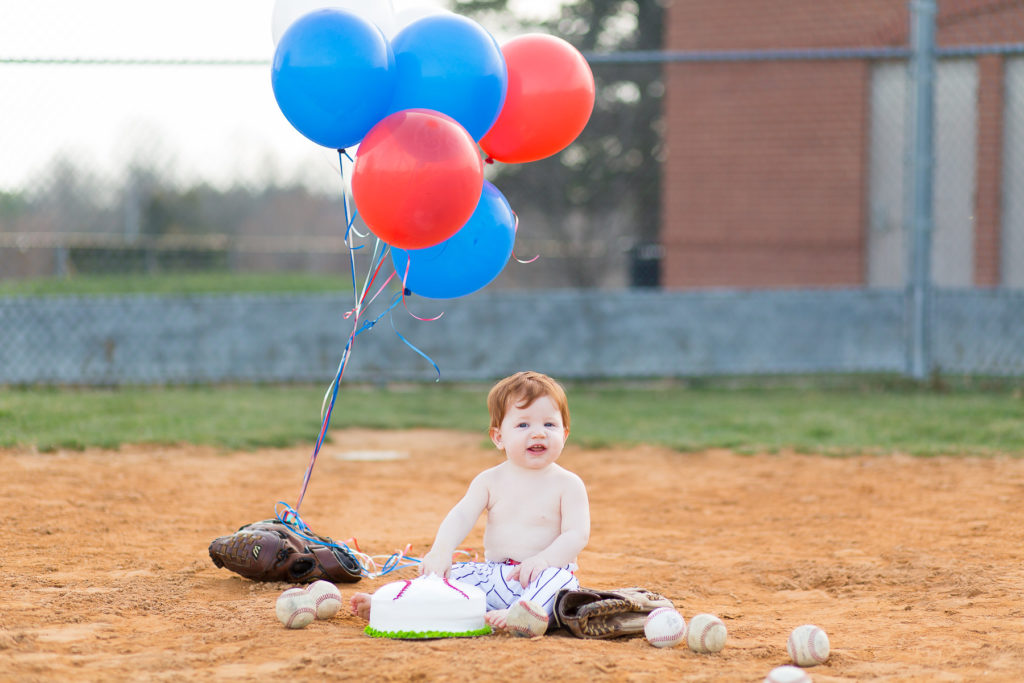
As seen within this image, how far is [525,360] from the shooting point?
1023 cm

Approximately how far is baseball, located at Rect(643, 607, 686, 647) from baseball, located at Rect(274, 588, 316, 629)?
1077mm

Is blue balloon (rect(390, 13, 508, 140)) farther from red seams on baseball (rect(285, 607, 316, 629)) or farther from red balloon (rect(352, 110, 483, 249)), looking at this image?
red seams on baseball (rect(285, 607, 316, 629))

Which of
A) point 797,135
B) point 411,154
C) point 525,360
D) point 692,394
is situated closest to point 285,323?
point 525,360

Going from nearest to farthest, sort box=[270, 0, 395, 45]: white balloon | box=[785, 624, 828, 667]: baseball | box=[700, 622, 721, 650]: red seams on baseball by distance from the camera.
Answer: box=[785, 624, 828, 667]: baseball
box=[700, 622, 721, 650]: red seams on baseball
box=[270, 0, 395, 45]: white balloon

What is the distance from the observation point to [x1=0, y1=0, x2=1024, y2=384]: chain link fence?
984 centimetres

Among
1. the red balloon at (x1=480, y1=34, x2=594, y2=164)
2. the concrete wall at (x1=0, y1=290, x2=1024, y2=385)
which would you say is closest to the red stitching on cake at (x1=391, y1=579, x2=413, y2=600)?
the red balloon at (x1=480, y1=34, x2=594, y2=164)

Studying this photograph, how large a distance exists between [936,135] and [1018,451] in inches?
213

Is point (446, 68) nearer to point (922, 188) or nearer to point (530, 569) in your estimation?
point (530, 569)

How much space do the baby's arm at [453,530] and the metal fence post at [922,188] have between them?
23.3 feet

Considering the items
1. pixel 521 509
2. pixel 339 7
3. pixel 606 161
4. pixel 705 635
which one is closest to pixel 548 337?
pixel 606 161

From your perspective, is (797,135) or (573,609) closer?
(573,609)

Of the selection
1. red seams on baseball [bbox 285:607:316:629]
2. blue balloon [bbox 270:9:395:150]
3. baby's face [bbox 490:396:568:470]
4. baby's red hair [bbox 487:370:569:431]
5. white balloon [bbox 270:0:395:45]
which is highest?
white balloon [bbox 270:0:395:45]

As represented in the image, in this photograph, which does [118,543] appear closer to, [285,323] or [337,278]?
[285,323]

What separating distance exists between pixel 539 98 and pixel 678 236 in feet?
27.4
